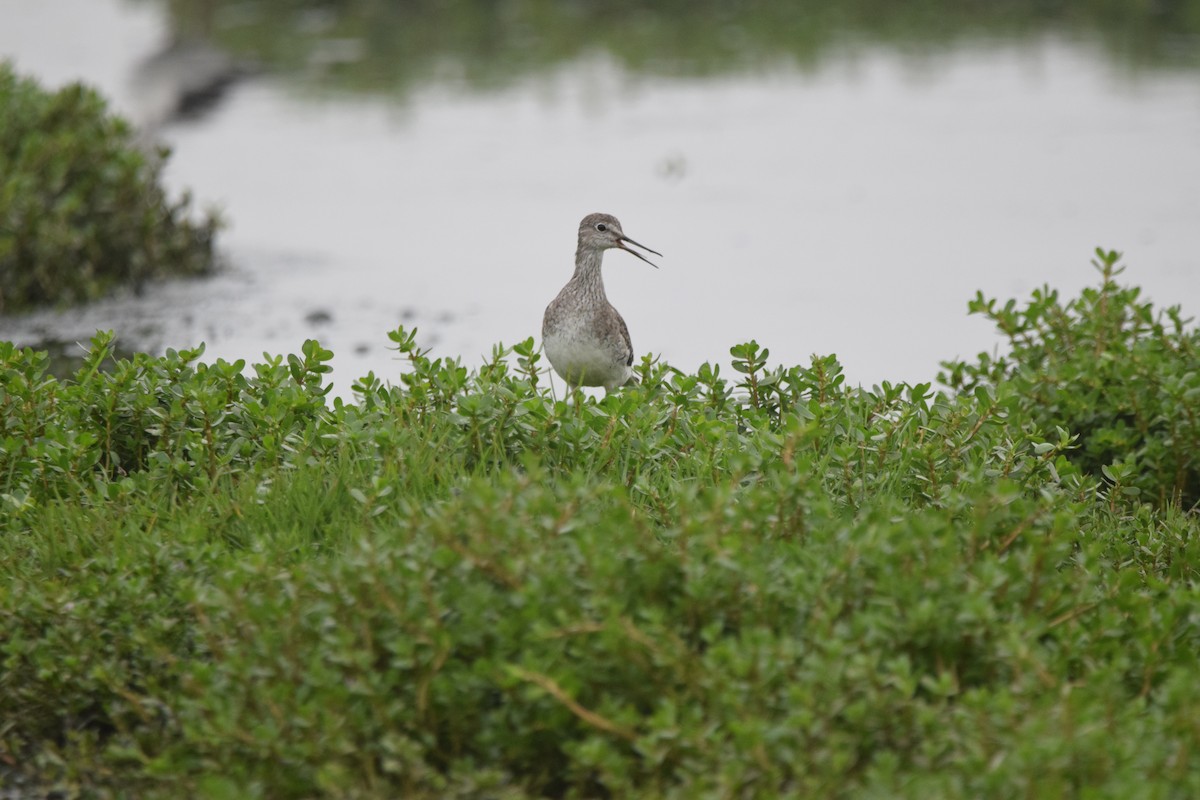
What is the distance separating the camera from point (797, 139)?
15.7m

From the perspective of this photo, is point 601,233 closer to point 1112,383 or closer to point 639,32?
point 1112,383

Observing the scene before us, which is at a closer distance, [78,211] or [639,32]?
[78,211]

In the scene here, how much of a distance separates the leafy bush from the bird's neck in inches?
Answer: 67.0

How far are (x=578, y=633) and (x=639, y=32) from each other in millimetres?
19216

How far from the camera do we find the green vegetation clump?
9.56 meters

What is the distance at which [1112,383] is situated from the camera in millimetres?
6289

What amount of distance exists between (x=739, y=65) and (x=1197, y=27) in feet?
21.6

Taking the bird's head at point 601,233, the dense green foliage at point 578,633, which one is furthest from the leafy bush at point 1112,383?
the bird's head at point 601,233

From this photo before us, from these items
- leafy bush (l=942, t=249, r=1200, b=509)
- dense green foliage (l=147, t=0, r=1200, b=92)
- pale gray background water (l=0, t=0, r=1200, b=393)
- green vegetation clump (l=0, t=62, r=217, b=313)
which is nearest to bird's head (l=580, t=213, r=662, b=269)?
pale gray background water (l=0, t=0, r=1200, b=393)

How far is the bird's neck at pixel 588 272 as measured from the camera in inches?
260

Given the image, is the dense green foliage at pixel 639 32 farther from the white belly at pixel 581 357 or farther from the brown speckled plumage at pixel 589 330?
the white belly at pixel 581 357

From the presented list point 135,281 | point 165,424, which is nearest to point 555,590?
point 165,424

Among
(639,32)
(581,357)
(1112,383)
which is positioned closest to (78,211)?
(581,357)

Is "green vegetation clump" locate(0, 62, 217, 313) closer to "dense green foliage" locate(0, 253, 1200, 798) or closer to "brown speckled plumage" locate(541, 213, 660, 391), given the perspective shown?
"brown speckled plumage" locate(541, 213, 660, 391)
